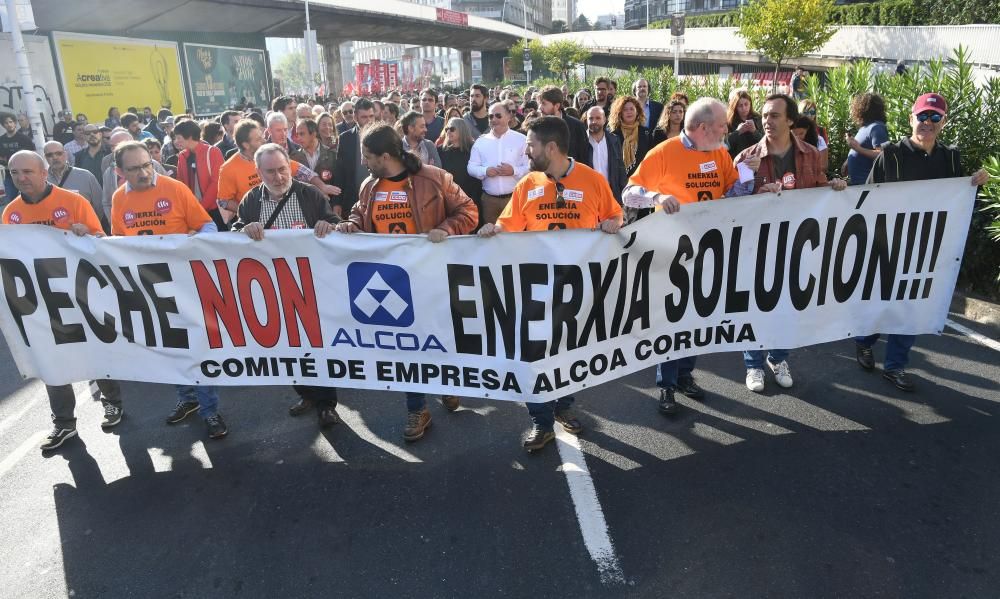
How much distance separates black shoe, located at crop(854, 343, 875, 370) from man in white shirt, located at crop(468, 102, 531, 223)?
3.47 metres

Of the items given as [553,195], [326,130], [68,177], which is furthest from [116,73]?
[553,195]

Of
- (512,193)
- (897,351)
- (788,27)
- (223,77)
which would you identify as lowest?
(897,351)

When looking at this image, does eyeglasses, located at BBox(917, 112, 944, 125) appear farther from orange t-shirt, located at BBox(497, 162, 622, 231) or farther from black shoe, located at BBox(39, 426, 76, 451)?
black shoe, located at BBox(39, 426, 76, 451)

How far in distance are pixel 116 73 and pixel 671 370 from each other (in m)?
28.9

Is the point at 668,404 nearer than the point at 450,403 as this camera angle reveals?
Yes

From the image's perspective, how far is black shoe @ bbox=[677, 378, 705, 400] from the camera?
16.2ft

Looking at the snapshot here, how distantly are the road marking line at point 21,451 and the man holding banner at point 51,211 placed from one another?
10cm

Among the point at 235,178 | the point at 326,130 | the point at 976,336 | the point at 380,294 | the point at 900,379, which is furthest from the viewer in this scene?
the point at 326,130

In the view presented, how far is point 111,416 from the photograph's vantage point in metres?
4.98

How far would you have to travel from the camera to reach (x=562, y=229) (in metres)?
3.93

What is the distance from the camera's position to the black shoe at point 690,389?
493 cm

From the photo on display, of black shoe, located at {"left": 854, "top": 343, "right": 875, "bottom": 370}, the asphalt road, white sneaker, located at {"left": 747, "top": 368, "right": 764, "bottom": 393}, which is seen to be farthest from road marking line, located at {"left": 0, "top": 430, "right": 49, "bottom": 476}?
black shoe, located at {"left": 854, "top": 343, "right": 875, "bottom": 370}

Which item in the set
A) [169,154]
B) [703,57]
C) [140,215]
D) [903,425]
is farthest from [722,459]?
[703,57]

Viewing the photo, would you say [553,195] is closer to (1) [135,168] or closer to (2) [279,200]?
(2) [279,200]
